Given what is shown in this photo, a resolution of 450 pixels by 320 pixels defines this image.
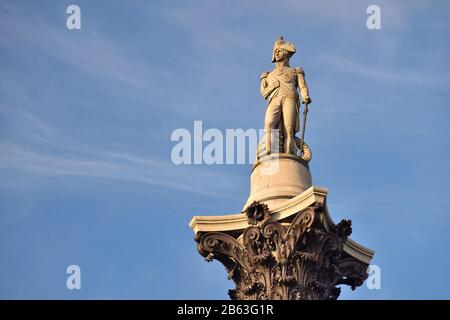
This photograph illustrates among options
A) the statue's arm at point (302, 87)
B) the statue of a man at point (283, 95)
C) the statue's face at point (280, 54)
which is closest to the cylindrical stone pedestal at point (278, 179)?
the statue of a man at point (283, 95)

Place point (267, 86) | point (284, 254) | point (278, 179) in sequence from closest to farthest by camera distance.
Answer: point (284, 254)
point (278, 179)
point (267, 86)

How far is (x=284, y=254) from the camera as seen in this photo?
4484cm

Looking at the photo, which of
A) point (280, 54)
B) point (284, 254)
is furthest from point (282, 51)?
point (284, 254)

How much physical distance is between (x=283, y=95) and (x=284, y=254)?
698 cm

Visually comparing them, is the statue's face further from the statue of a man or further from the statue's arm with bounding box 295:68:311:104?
the statue's arm with bounding box 295:68:311:104

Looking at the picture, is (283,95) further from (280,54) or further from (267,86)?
(280,54)

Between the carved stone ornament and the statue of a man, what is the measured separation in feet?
13.1

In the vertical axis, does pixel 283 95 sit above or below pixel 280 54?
below

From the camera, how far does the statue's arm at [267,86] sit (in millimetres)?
49750

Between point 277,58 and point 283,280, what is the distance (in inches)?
384

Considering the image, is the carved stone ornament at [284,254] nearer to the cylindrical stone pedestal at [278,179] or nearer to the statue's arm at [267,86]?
the cylindrical stone pedestal at [278,179]

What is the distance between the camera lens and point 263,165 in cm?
4822

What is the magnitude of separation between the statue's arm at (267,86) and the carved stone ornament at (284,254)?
5.84 metres
